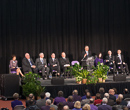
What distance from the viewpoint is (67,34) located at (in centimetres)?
1332

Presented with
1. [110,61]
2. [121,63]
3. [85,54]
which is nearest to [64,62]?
[85,54]

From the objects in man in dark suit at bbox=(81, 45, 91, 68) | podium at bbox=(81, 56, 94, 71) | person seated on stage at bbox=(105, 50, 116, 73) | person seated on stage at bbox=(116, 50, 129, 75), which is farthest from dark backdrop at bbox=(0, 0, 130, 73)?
podium at bbox=(81, 56, 94, 71)

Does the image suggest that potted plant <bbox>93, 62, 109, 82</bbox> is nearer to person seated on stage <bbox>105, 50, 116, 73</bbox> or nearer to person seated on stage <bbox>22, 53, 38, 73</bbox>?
person seated on stage <bbox>105, 50, 116, 73</bbox>

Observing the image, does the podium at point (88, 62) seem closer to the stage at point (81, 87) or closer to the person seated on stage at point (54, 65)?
the person seated on stage at point (54, 65)

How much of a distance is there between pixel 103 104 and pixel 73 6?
27.1 ft

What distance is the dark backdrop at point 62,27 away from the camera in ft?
40.6

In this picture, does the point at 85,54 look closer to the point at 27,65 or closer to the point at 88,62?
the point at 88,62

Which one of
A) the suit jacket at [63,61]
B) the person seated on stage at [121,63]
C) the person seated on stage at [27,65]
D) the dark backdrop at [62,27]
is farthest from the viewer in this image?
the person seated on stage at [121,63]

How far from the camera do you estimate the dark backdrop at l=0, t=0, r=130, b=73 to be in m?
12.4

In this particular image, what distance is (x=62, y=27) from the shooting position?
13250mm

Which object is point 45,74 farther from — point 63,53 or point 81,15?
point 81,15

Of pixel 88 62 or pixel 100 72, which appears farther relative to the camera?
pixel 88 62

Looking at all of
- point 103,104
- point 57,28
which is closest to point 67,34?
point 57,28

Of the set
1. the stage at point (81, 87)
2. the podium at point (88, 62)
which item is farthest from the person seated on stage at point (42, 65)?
the stage at point (81, 87)
